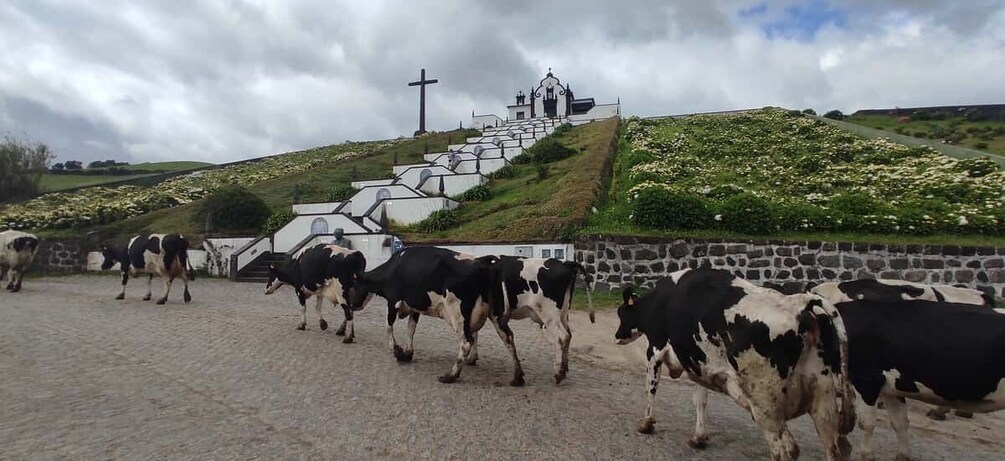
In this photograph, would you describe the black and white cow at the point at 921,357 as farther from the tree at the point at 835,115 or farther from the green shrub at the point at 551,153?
the tree at the point at 835,115

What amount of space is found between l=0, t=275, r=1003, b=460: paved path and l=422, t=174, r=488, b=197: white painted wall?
24.2m

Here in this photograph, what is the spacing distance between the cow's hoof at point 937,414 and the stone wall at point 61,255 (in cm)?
3104

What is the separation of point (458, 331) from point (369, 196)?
24.4 meters

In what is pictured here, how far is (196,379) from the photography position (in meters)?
8.25

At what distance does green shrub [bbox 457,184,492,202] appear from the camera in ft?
105

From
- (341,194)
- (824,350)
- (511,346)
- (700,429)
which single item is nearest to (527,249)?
(511,346)

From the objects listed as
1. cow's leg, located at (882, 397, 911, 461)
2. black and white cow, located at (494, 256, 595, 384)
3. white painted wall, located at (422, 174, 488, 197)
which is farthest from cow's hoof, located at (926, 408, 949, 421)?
white painted wall, located at (422, 174, 488, 197)

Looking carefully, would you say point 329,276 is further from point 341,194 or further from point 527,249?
point 341,194

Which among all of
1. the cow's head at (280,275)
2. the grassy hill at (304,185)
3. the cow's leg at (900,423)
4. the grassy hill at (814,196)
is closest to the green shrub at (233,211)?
the grassy hill at (304,185)

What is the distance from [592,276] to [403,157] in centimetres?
3766

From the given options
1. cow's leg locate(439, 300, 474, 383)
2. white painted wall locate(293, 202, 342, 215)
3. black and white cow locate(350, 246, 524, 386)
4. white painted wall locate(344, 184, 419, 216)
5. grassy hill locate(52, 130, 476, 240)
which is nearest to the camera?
cow's leg locate(439, 300, 474, 383)

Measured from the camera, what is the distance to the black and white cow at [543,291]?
29.9ft

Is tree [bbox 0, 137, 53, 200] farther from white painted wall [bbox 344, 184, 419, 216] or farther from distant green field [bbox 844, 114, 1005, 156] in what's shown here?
distant green field [bbox 844, 114, 1005, 156]

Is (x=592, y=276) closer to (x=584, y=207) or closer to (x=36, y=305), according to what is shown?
(x=584, y=207)
